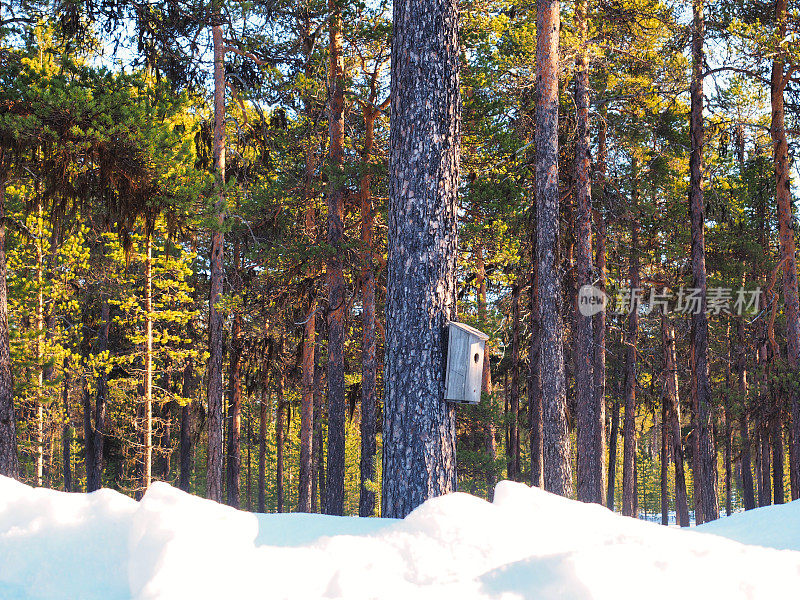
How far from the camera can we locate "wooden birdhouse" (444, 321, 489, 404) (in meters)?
4.96

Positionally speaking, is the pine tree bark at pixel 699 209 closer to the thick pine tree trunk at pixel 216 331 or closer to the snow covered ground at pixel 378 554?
the thick pine tree trunk at pixel 216 331

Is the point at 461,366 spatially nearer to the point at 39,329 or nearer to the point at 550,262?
the point at 550,262

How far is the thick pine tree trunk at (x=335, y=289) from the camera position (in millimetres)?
14938

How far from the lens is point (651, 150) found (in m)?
17.7

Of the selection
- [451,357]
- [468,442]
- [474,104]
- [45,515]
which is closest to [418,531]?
[45,515]

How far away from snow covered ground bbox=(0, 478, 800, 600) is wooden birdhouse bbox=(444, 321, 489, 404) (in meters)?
2.06

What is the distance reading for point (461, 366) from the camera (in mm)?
4973

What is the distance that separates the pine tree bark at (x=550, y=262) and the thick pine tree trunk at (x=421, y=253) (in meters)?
6.18

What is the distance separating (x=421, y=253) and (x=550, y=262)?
6.52m

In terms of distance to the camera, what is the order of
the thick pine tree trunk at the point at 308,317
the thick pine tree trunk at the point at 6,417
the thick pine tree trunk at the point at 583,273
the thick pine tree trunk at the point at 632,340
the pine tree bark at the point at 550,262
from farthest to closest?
the thick pine tree trunk at the point at 632,340, the thick pine tree trunk at the point at 308,317, the thick pine tree trunk at the point at 583,273, the pine tree bark at the point at 550,262, the thick pine tree trunk at the point at 6,417

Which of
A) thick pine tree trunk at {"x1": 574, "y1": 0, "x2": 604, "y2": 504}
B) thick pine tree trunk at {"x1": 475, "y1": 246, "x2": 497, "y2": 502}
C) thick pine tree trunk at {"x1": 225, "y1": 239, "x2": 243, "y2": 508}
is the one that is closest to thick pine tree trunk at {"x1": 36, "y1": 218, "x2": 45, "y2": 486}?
thick pine tree trunk at {"x1": 225, "y1": 239, "x2": 243, "y2": 508}

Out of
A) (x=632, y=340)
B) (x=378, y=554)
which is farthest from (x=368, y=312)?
(x=378, y=554)

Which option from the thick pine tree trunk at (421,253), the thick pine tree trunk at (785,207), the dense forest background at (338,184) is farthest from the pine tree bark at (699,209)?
A: the thick pine tree trunk at (421,253)

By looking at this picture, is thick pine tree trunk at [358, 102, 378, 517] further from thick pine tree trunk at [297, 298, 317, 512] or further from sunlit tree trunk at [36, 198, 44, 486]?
sunlit tree trunk at [36, 198, 44, 486]
